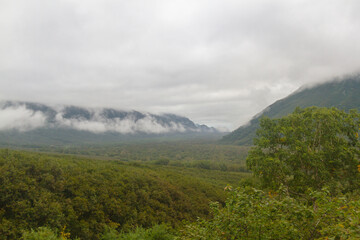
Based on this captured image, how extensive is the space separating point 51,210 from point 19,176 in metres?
5.55

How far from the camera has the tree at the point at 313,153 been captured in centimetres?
1719

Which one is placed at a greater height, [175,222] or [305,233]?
[305,233]

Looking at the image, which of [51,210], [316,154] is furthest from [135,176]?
[316,154]

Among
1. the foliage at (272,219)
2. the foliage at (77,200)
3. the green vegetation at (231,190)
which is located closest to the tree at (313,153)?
the green vegetation at (231,190)

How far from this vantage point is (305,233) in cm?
733

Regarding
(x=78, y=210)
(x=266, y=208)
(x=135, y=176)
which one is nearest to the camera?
(x=266, y=208)

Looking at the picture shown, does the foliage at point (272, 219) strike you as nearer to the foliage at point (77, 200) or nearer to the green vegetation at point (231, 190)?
the green vegetation at point (231, 190)

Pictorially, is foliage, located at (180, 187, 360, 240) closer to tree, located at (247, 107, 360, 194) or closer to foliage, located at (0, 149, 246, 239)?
tree, located at (247, 107, 360, 194)

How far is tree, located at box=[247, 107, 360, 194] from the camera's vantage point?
17188 millimetres

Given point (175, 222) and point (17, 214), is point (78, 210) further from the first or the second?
point (175, 222)

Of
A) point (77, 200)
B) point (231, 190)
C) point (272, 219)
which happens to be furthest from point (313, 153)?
point (77, 200)

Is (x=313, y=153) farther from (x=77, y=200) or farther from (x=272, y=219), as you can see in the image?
(x=77, y=200)

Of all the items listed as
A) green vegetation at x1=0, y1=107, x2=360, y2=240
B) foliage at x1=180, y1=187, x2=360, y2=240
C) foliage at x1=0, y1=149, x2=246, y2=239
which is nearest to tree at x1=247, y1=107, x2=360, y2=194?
green vegetation at x1=0, y1=107, x2=360, y2=240

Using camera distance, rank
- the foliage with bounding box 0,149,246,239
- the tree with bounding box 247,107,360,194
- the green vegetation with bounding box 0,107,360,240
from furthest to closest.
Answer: the foliage with bounding box 0,149,246,239 < the tree with bounding box 247,107,360,194 < the green vegetation with bounding box 0,107,360,240
